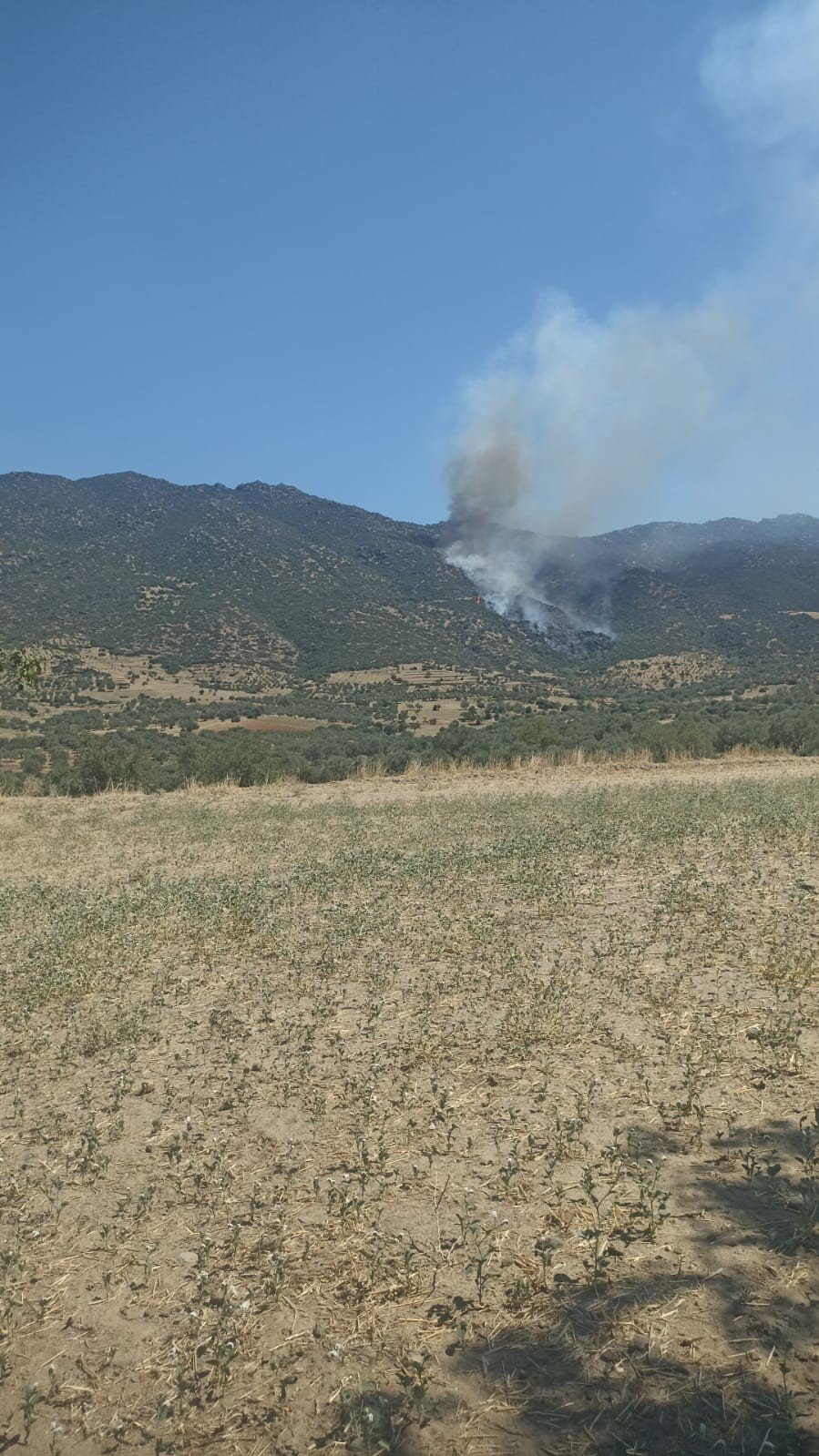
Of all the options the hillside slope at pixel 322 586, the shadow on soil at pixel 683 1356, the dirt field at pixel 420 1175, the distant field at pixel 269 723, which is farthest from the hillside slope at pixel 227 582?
the shadow on soil at pixel 683 1356

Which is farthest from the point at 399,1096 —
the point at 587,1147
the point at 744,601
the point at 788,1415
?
the point at 744,601

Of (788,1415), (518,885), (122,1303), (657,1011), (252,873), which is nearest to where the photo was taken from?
(788,1415)

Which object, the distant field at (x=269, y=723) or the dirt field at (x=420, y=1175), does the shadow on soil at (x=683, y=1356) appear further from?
the distant field at (x=269, y=723)

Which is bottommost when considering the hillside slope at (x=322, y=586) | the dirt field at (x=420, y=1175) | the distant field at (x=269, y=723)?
the dirt field at (x=420, y=1175)

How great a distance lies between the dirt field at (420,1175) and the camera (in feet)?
9.51

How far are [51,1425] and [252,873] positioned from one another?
29.1 ft

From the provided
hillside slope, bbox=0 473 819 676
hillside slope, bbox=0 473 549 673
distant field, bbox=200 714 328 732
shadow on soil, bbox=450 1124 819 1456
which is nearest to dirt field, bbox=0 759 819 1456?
shadow on soil, bbox=450 1124 819 1456

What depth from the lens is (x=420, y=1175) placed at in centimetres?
416

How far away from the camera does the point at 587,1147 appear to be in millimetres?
4293

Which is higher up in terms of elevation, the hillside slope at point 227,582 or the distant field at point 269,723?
the hillside slope at point 227,582

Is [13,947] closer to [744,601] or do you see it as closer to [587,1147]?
[587,1147]

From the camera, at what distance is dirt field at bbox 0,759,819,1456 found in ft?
9.51

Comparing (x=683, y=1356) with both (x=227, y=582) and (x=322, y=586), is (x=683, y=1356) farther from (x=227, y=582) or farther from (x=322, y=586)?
(x=322, y=586)

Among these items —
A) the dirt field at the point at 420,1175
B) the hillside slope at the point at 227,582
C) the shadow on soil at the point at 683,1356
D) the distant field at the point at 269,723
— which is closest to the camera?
the shadow on soil at the point at 683,1356
